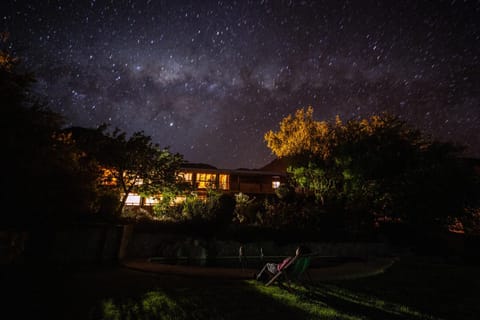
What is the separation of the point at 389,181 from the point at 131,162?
15.1m

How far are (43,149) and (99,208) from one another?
5.83m

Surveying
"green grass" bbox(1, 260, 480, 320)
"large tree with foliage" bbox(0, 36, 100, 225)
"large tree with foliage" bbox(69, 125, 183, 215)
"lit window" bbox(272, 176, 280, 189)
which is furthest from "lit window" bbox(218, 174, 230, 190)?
"green grass" bbox(1, 260, 480, 320)

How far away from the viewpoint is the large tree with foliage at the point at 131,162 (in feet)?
47.7

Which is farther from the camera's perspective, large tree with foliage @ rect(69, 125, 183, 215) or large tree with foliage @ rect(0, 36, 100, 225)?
large tree with foliage @ rect(69, 125, 183, 215)

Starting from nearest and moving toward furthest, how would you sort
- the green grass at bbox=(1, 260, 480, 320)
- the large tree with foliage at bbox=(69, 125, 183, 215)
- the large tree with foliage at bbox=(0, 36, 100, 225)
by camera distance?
1. the green grass at bbox=(1, 260, 480, 320)
2. the large tree with foliage at bbox=(0, 36, 100, 225)
3. the large tree with foliage at bbox=(69, 125, 183, 215)

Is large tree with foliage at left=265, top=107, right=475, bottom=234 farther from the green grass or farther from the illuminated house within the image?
the illuminated house

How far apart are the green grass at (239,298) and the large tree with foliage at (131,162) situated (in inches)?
320

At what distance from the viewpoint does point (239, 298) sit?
5203 millimetres

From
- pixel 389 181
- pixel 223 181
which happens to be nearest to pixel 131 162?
pixel 389 181

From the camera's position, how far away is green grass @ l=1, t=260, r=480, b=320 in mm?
4344

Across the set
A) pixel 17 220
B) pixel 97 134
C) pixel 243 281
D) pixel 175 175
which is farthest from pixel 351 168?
pixel 17 220

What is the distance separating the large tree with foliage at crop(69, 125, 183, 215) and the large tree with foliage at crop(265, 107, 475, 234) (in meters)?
9.01

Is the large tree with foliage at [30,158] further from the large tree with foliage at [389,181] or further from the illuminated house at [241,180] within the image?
the illuminated house at [241,180]

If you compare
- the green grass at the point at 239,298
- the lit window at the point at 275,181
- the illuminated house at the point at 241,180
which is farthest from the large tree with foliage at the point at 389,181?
the lit window at the point at 275,181
